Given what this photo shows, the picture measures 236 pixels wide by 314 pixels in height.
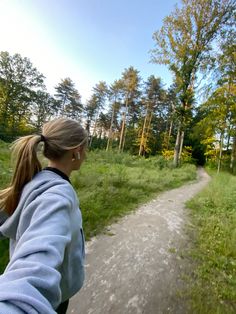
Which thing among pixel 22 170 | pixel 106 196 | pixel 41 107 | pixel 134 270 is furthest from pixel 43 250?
pixel 41 107

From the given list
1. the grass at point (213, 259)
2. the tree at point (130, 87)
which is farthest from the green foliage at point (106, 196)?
the tree at point (130, 87)

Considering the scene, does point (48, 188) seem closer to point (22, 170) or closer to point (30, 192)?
point (30, 192)

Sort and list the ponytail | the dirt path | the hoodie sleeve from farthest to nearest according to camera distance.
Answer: the dirt path < the ponytail < the hoodie sleeve

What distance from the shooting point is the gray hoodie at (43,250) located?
663 millimetres

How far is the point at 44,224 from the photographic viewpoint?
90 cm

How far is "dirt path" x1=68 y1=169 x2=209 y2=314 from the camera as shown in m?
2.53

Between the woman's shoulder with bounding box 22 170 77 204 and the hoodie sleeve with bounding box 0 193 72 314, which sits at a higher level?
the woman's shoulder with bounding box 22 170 77 204

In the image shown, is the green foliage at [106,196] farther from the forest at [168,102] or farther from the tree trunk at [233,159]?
the tree trunk at [233,159]

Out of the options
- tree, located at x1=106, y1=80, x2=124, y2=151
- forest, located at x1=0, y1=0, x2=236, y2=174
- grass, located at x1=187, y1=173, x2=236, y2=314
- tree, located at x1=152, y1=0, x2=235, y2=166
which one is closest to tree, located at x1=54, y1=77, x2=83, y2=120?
forest, located at x1=0, y1=0, x2=236, y2=174

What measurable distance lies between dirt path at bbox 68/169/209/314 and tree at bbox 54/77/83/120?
35.3 meters

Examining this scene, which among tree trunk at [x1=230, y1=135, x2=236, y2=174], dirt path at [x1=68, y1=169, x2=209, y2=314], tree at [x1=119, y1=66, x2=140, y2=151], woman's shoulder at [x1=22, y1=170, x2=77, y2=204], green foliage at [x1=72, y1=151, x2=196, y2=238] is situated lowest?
dirt path at [x1=68, y1=169, x2=209, y2=314]

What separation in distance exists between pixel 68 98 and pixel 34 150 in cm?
3906

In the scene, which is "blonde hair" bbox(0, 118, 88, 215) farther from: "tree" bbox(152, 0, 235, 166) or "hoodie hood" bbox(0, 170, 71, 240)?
"tree" bbox(152, 0, 235, 166)

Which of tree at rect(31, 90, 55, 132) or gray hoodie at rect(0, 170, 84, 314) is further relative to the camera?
tree at rect(31, 90, 55, 132)
